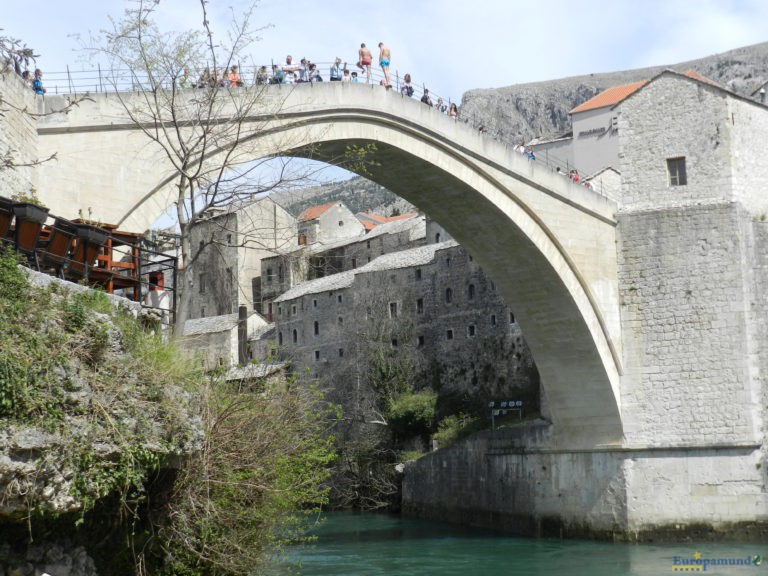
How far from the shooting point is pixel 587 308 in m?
19.9

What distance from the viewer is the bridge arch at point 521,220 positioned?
53.6 ft

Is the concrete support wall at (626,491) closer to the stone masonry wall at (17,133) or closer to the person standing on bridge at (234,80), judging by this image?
the person standing on bridge at (234,80)

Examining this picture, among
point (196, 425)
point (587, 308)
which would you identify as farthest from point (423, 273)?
point (196, 425)

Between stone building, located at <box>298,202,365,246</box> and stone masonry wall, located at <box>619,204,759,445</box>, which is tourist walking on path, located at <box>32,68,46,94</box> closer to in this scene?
stone masonry wall, located at <box>619,204,759,445</box>

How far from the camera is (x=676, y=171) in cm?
2000

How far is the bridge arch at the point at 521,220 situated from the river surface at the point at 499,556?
7.32 ft

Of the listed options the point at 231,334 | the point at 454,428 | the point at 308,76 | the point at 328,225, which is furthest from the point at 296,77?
the point at 328,225

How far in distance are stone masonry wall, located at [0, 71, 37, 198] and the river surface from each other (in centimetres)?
647

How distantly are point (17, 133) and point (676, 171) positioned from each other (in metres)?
12.5

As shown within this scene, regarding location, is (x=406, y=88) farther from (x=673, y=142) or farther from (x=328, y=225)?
(x=328, y=225)

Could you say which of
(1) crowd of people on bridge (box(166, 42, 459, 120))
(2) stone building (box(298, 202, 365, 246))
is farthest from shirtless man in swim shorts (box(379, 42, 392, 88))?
(2) stone building (box(298, 202, 365, 246))

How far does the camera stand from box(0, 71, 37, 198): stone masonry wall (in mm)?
10773

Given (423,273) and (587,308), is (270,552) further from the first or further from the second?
(423,273)

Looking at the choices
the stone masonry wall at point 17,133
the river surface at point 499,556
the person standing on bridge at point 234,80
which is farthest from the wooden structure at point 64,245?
the river surface at point 499,556
